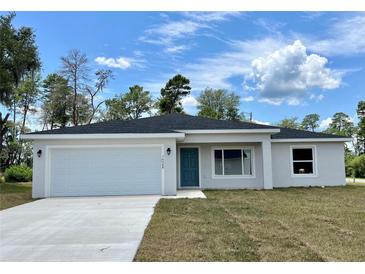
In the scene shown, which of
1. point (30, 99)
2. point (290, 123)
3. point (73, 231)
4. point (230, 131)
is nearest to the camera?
point (73, 231)

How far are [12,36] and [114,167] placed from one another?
12.1 metres

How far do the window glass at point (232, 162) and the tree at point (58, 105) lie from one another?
79.4ft

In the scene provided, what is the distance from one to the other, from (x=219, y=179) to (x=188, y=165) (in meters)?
1.51

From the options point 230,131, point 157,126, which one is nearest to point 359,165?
point 230,131

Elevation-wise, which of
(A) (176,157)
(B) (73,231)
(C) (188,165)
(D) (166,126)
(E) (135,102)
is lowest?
(B) (73,231)

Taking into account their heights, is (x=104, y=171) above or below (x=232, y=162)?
below

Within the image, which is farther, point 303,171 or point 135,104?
point 135,104

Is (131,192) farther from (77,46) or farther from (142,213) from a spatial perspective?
(77,46)

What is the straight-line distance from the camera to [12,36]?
67.4ft

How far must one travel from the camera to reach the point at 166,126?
1631 centimetres

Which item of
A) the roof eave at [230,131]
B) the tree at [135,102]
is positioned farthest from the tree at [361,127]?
the roof eave at [230,131]

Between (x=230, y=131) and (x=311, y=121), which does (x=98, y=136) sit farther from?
(x=311, y=121)

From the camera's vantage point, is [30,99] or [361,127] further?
[361,127]
